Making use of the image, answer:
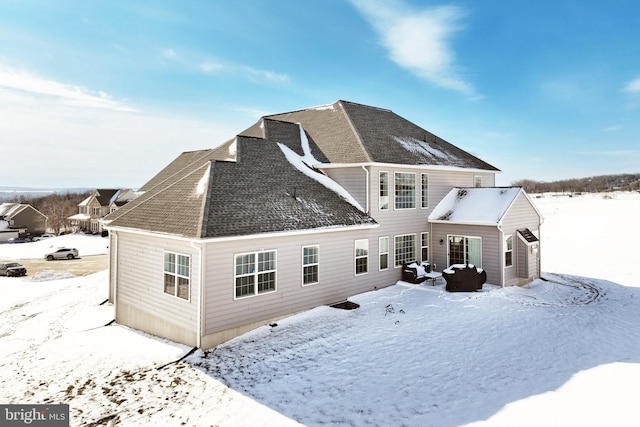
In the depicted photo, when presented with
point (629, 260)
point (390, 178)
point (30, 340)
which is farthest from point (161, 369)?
point (629, 260)

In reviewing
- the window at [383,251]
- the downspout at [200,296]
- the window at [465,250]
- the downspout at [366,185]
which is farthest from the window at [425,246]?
the downspout at [200,296]

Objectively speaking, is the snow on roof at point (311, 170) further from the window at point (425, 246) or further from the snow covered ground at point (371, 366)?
the window at point (425, 246)

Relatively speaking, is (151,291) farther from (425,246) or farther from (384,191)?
(425,246)

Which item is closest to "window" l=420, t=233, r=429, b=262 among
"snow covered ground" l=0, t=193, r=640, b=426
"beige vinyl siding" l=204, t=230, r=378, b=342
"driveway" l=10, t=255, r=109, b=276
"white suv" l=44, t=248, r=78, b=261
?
"snow covered ground" l=0, t=193, r=640, b=426

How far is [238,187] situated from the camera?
13.6m

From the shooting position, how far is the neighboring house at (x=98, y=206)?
67.9 metres

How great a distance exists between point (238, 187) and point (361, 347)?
7212mm

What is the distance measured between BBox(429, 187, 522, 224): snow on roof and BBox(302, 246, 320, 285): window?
8507mm

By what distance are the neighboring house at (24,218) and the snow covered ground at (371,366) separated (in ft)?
218

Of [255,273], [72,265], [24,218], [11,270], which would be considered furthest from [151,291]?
[24,218]

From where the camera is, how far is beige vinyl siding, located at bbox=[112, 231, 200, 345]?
11.3 m

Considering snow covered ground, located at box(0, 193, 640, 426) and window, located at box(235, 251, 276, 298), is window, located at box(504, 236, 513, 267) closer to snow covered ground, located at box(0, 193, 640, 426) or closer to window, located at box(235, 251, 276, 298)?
snow covered ground, located at box(0, 193, 640, 426)

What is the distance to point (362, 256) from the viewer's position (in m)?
16.2

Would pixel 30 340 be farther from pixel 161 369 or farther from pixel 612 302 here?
pixel 612 302
